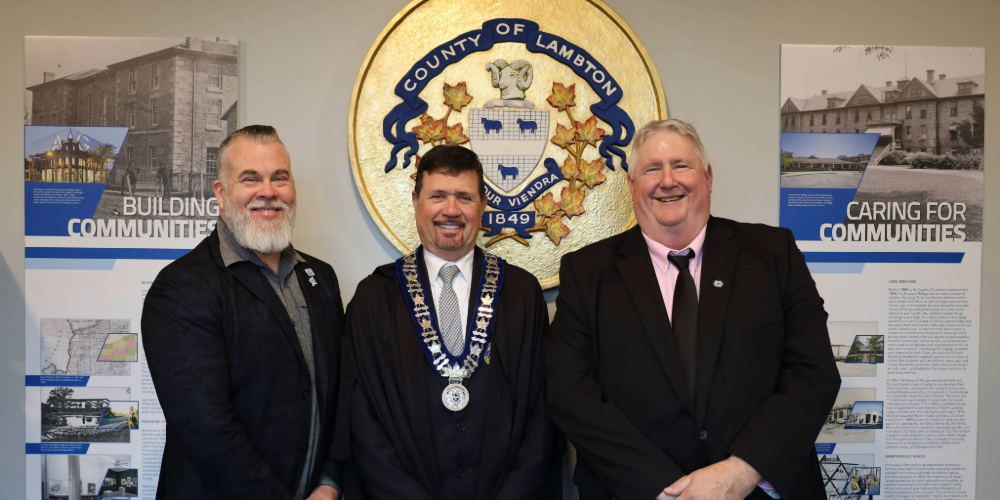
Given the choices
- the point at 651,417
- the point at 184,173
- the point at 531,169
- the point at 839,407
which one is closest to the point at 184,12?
the point at 184,173

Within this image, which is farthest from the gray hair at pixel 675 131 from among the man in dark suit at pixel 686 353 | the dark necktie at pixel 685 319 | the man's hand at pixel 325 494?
the man's hand at pixel 325 494

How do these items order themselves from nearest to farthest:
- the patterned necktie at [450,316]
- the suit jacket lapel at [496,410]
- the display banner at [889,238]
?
the suit jacket lapel at [496,410], the patterned necktie at [450,316], the display banner at [889,238]

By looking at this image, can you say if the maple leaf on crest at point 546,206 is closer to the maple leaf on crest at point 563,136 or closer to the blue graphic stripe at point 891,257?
the maple leaf on crest at point 563,136

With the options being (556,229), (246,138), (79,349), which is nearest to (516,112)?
(556,229)

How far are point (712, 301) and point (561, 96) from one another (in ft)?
3.92

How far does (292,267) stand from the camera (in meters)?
2.20

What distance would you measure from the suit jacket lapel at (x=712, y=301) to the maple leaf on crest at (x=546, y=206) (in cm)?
80

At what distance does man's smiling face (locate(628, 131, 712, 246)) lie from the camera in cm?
199

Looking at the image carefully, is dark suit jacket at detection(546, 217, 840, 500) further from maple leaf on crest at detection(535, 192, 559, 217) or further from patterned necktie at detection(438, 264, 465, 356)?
maple leaf on crest at detection(535, 192, 559, 217)

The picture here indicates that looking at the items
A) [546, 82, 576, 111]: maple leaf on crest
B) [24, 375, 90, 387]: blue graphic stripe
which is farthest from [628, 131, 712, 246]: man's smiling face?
[24, 375, 90, 387]: blue graphic stripe

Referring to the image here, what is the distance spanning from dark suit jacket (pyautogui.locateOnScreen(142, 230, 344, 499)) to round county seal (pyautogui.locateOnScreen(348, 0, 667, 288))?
0.76 meters

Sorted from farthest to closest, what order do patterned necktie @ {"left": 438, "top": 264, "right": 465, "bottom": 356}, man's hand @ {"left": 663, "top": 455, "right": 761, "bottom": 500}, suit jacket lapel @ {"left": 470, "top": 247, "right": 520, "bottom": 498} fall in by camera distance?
1. patterned necktie @ {"left": 438, "top": 264, "right": 465, "bottom": 356}
2. suit jacket lapel @ {"left": 470, "top": 247, "right": 520, "bottom": 498}
3. man's hand @ {"left": 663, "top": 455, "right": 761, "bottom": 500}

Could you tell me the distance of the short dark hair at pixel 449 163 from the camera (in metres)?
2.19

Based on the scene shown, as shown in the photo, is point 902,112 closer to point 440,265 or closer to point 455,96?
point 455,96
